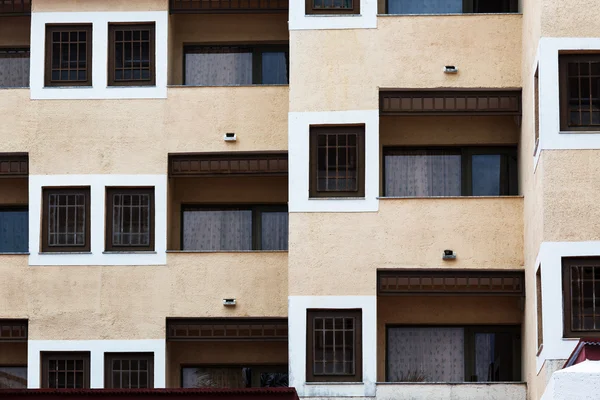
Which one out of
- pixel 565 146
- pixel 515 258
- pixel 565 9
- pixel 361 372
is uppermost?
pixel 565 9

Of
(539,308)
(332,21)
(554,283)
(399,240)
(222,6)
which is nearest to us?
(554,283)

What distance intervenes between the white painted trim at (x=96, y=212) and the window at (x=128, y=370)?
77.7 inches

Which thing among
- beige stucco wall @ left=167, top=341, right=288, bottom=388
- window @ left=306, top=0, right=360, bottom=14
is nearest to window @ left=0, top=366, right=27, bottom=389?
beige stucco wall @ left=167, top=341, right=288, bottom=388

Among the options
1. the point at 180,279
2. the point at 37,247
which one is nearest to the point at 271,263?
the point at 180,279

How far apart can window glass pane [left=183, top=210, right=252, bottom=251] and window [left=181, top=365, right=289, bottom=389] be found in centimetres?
252

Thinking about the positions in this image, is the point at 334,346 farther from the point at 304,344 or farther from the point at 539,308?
the point at 539,308

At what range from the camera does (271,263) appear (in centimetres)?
3453

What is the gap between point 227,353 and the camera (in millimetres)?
35188

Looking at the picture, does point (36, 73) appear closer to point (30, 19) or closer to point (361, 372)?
point (30, 19)

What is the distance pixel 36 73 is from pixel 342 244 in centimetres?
751

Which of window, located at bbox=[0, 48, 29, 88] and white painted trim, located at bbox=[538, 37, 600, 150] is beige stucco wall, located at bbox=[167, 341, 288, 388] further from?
white painted trim, located at bbox=[538, 37, 600, 150]

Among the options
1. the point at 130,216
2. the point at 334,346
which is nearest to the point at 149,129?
the point at 130,216

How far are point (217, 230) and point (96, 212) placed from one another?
266 cm

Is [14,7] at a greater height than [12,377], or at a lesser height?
greater
